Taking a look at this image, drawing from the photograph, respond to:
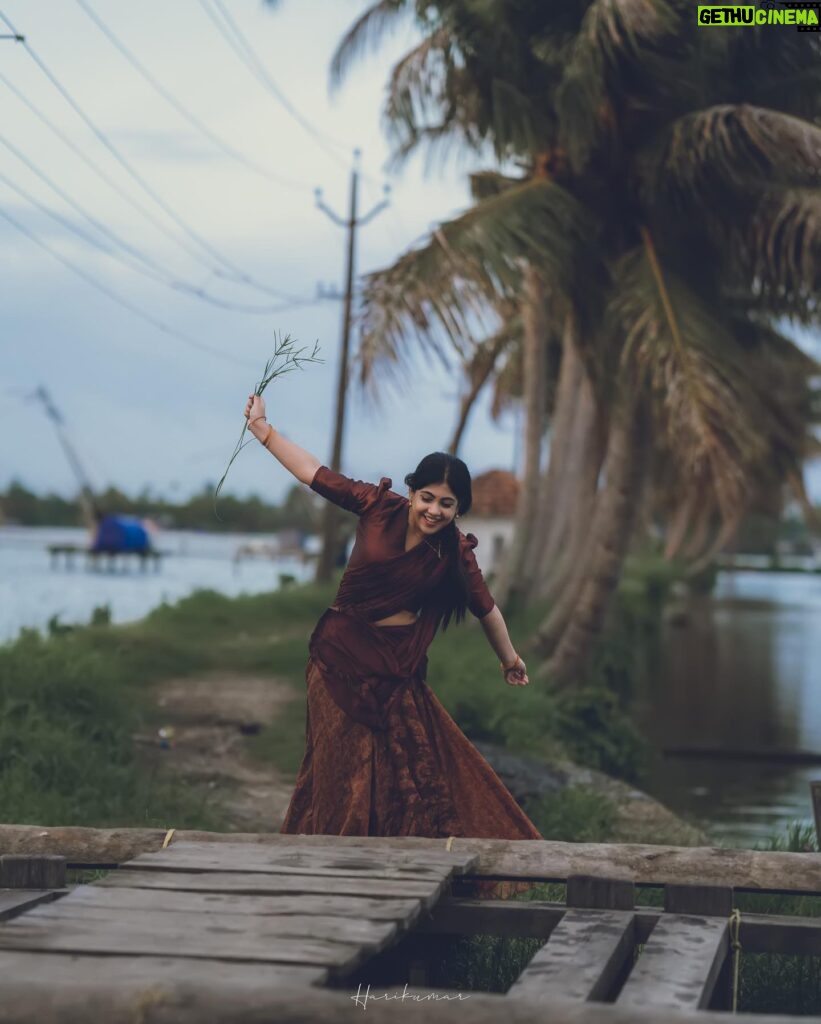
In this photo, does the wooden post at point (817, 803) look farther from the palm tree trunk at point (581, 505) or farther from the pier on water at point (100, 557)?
the pier on water at point (100, 557)

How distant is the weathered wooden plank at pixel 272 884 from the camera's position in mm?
4332

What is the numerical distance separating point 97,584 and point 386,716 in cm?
6019

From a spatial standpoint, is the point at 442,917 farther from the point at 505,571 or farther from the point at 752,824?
the point at 505,571

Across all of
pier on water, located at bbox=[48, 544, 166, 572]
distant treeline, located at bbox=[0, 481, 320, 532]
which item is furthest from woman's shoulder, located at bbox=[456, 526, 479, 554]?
distant treeline, located at bbox=[0, 481, 320, 532]

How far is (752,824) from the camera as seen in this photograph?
12664 mm

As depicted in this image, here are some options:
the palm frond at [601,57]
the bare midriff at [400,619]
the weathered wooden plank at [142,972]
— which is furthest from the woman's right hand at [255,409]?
the palm frond at [601,57]

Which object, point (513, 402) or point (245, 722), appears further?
point (513, 402)

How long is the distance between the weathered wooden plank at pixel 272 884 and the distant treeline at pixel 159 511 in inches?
4603

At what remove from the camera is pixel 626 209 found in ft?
53.2

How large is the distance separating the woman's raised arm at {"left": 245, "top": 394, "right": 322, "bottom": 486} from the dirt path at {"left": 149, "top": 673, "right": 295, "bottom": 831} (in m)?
4.33

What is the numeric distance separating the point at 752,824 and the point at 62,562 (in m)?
84.4

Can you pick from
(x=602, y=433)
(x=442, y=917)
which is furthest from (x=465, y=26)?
(x=442, y=917)

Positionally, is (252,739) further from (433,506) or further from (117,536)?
(117,536)

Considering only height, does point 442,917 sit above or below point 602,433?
below
